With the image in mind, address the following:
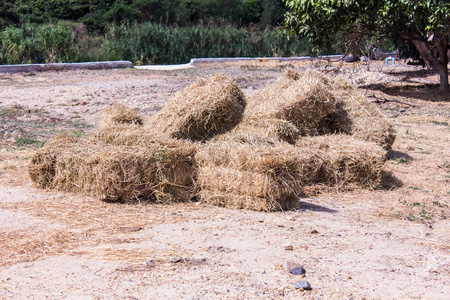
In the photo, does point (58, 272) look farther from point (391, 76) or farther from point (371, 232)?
Answer: point (391, 76)


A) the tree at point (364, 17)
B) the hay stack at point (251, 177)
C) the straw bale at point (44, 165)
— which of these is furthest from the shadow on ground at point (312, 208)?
the tree at point (364, 17)

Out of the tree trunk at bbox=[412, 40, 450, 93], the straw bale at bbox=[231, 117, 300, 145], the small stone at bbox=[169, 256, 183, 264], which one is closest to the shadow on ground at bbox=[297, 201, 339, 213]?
the straw bale at bbox=[231, 117, 300, 145]

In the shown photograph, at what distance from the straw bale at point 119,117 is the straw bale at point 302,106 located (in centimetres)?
173

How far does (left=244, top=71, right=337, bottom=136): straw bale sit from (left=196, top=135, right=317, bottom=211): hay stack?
129 centimetres

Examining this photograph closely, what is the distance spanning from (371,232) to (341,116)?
3.09m

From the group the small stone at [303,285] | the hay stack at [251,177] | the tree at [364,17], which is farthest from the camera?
the tree at [364,17]

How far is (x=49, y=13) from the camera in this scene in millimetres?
29344

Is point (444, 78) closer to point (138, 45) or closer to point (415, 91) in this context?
point (415, 91)

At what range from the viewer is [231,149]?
5527 mm

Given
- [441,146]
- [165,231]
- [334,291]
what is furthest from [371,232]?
[441,146]

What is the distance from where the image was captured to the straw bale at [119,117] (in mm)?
6828

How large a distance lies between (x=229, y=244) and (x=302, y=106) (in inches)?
132

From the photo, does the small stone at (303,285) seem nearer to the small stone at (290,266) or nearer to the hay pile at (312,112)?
the small stone at (290,266)

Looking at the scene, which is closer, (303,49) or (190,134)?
(190,134)
